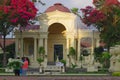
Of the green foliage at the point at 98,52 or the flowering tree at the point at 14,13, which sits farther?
the green foliage at the point at 98,52

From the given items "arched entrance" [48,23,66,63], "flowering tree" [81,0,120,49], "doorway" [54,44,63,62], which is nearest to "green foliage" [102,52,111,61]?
"flowering tree" [81,0,120,49]

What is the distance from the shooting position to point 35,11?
40.5 meters

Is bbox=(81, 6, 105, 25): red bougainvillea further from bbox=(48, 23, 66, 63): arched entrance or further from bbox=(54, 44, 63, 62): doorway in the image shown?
bbox=(54, 44, 63, 62): doorway

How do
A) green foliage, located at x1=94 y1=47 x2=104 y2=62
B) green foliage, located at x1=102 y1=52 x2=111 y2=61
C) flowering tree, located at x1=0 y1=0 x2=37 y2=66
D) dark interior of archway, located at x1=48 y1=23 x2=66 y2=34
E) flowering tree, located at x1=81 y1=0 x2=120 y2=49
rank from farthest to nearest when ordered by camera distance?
dark interior of archway, located at x1=48 y1=23 x2=66 y2=34
green foliage, located at x1=94 y1=47 x2=104 y2=62
flowering tree, located at x1=81 y1=0 x2=120 y2=49
flowering tree, located at x1=0 y1=0 x2=37 y2=66
green foliage, located at x1=102 y1=52 x2=111 y2=61

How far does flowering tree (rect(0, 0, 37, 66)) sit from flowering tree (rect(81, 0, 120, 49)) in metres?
6.66

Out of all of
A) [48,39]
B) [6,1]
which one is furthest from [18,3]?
[48,39]

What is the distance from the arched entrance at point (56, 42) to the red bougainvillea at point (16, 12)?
6.58 meters

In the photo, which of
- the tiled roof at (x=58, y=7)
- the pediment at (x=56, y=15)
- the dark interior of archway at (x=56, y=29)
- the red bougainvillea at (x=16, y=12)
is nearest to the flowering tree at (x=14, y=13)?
the red bougainvillea at (x=16, y=12)

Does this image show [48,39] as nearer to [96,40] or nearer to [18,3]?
[96,40]

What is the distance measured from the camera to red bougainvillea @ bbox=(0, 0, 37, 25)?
3819cm

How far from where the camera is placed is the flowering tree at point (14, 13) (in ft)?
126

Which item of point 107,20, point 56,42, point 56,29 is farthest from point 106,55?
point 56,29

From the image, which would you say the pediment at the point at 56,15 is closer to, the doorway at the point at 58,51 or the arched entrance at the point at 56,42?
the arched entrance at the point at 56,42

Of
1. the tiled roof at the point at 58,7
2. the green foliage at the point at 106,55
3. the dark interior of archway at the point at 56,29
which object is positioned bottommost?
the green foliage at the point at 106,55
